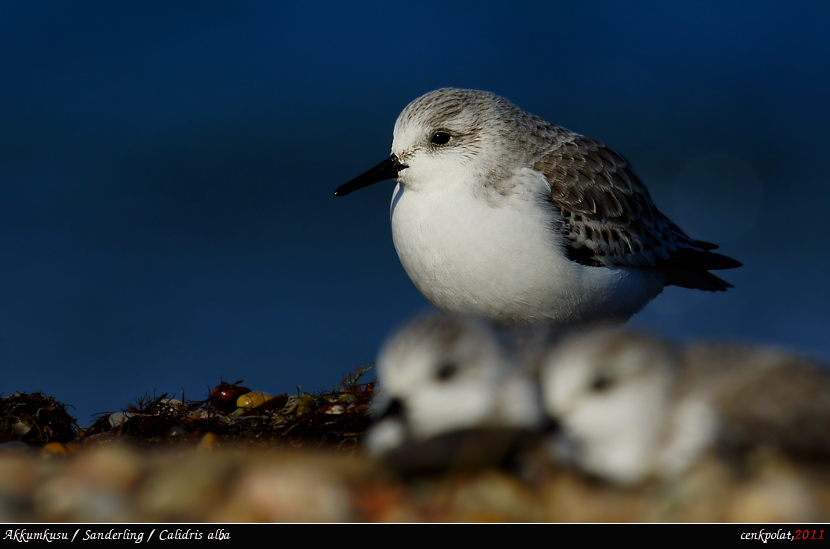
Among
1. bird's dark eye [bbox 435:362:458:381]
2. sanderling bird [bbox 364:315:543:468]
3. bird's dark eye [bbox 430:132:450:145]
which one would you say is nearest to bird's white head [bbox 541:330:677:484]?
sanderling bird [bbox 364:315:543:468]

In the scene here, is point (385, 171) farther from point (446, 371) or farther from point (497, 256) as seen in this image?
point (446, 371)

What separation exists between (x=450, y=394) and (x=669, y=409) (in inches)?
32.1

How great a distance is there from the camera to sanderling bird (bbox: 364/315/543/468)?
2766 mm

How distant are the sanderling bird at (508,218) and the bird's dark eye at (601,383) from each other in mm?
1387

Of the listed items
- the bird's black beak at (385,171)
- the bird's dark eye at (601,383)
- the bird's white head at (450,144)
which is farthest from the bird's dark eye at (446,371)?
the bird's black beak at (385,171)

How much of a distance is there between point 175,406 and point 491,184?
7.26ft

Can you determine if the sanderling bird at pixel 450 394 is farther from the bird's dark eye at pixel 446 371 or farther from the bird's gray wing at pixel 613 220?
the bird's gray wing at pixel 613 220

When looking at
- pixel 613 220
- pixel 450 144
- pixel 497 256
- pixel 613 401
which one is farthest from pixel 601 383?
pixel 613 220

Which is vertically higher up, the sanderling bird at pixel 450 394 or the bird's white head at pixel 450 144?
the bird's white head at pixel 450 144

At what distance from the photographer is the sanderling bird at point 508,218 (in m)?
4.27

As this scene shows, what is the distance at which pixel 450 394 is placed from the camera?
2.89 meters

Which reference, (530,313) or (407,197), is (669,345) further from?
(407,197)

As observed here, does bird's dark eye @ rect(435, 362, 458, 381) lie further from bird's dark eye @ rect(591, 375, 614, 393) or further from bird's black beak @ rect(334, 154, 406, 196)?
bird's black beak @ rect(334, 154, 406, 196)

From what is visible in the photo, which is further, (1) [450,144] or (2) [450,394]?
(1) [450,144]
